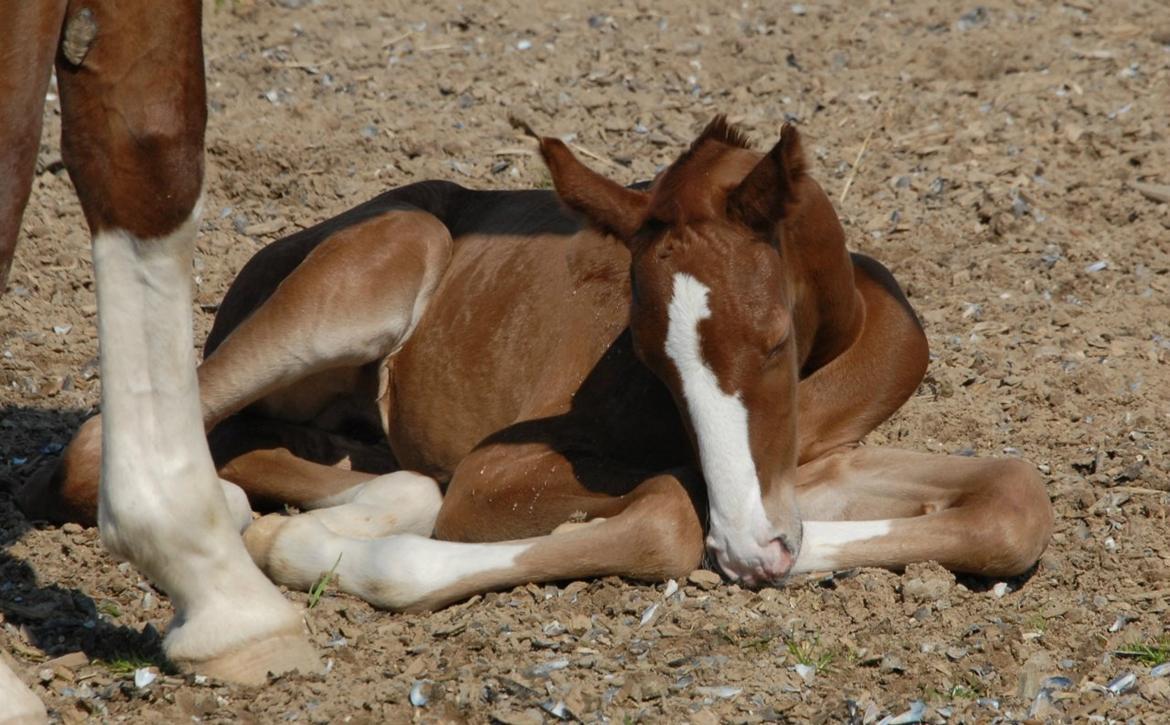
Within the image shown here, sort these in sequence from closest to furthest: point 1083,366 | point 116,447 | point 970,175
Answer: point 116,447, point 1083,366, point 970,175

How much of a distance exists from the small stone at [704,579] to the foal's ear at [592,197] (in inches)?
36.5

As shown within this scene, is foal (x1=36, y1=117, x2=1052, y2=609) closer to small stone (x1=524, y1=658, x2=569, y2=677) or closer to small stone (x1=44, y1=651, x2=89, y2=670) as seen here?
small stone (x1=524, y1=658, x2=569, y2=677)

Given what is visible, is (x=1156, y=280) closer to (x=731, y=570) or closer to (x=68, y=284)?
(x=731, y=570)

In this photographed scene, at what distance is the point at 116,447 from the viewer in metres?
3.57

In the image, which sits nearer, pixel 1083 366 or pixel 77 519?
pixel 77 519

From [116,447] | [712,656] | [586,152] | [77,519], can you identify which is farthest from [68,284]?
[712,656]

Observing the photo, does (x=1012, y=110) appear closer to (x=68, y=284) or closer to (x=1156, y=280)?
(x=1156, y=280)

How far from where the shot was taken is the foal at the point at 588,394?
13.9ft

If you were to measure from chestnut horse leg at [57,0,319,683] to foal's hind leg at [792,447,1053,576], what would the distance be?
65.6 inches

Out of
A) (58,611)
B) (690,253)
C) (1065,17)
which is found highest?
(690,253)

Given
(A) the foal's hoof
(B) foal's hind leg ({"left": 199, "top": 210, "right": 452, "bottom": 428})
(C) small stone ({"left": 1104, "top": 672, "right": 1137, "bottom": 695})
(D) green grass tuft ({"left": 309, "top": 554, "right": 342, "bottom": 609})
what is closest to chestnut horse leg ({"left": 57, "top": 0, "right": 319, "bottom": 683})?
(A) the foal's hoof

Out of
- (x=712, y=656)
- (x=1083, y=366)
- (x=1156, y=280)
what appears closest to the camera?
(x=712, y=656)

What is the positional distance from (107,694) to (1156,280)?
14.8 feet

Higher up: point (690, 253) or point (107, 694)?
point (690, 253)
